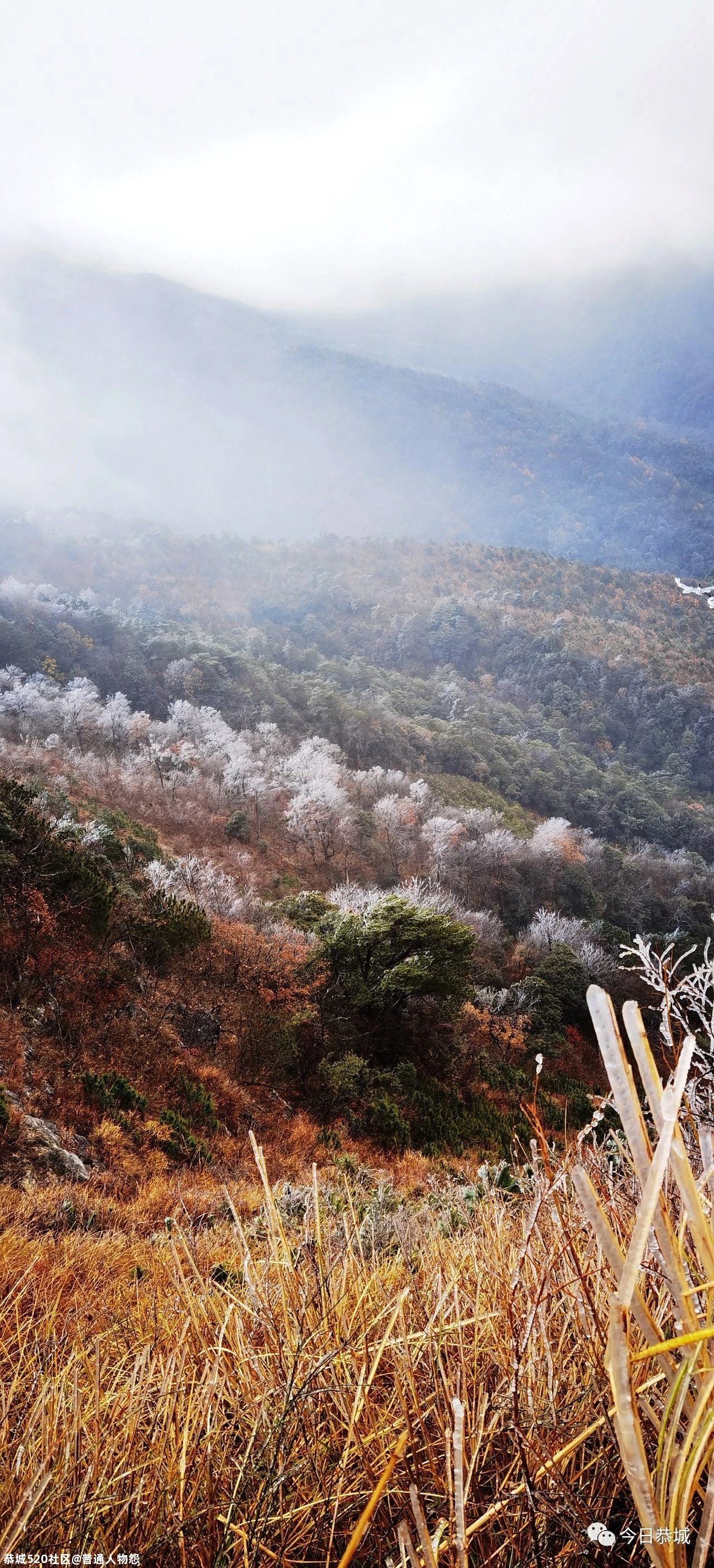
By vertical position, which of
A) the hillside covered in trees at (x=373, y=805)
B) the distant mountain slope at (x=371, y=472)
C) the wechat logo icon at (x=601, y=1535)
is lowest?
the hillside covered in trees at (x=373, y=805)

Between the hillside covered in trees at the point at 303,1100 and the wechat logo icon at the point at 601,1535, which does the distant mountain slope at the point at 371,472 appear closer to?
the hillside covered in trees at the point at 303,1100

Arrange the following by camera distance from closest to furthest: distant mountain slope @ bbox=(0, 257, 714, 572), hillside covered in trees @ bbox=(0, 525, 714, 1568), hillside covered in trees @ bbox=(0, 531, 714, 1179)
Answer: hillside covered in trees @ bbox=(0, 525, 714, 1568) → hillside covered in trees @ bbox=(0, 531, 714, 1179) → distant mountain slope @ bbox=(0, 257, 714, 572)

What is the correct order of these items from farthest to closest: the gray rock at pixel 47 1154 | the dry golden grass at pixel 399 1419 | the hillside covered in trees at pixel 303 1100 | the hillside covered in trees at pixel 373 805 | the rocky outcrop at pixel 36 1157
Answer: the hillside covered in trees at pixel 373 805 < the gray rock at pixel 47 1154 < the rocky outcrop at pixel 36 1157 < the hillside covered in trees at pixel 303 1100 < the dry golden grass at pixel 399 1419

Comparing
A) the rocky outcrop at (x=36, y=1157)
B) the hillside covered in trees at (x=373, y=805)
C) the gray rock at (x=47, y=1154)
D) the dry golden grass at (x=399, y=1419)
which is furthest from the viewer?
the hillside covered in trees at (x=373, y=805)

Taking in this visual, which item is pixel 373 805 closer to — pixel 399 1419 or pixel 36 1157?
pixel 36 1157

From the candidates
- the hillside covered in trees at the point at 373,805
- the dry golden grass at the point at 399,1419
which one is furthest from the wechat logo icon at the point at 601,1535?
the hillside covered in trees at the point at 373,805

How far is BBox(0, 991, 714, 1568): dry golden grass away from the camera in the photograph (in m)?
0.53

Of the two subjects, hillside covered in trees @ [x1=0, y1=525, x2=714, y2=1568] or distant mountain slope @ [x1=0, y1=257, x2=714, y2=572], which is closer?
hillside covered in trees @ [x1=0, y1=525, x2=714, y2=1568]

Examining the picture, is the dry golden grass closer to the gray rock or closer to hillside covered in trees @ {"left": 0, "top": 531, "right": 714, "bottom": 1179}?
the gray rock

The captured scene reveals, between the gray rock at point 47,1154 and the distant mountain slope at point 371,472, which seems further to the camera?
the distant mountain slope at point 371,472

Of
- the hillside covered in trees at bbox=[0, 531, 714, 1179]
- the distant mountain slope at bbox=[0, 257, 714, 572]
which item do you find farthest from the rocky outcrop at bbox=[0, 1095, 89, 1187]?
the distant mountain slope at bbox=[0, 257, 714, 572]

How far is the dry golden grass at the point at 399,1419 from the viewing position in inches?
20.9

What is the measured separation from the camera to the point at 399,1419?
3.01 ft

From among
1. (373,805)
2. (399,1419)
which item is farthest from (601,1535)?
(373,805)
